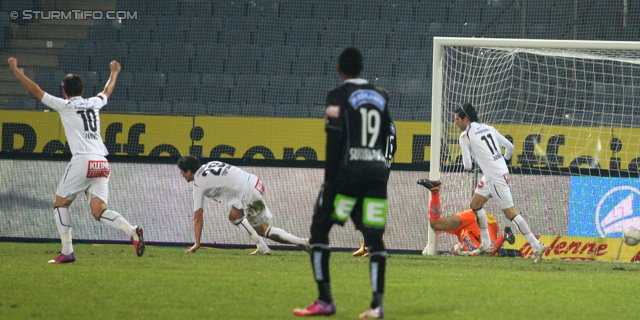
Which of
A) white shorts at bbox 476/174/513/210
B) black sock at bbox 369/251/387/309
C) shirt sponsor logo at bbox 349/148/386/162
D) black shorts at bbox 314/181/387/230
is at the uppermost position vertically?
shirt sponsor logo at bbox 349/148/386/162

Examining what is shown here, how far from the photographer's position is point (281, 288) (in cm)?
670

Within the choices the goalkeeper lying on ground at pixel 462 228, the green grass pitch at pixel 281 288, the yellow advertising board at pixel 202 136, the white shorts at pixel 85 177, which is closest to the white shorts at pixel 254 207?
the green grass pitch at pixel 281 288

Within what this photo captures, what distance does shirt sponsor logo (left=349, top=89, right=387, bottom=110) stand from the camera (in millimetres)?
5410

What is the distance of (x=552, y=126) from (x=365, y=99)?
26.9 feet

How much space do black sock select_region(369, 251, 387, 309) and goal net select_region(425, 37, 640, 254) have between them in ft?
19.7

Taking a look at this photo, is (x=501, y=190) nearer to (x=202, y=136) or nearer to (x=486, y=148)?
(x=486, y=148)

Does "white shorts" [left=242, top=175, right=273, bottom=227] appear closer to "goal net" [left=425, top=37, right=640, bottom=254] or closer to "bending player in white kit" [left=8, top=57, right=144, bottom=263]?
"bending player in white kit" [left=8, top=57, right=144, bottom=263]

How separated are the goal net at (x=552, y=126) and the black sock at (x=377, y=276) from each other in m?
6.00

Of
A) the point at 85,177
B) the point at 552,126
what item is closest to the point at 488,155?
the point at 552,126

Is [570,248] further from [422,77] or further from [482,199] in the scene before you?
[422,77]

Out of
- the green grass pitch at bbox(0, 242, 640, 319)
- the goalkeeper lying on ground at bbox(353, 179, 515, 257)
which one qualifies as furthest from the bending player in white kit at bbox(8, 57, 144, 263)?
the goalkeeper lying on ground at bbox(353, 179, 515, 257)

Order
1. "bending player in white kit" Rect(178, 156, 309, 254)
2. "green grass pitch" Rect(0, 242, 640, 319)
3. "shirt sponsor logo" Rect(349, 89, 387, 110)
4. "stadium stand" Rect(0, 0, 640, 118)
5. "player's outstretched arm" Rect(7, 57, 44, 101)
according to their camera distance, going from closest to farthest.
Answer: "shirt sponsor logo" Rect(349, 89, 387, 110), "green grass pitch" Rect(0, 242, 640, 319), "player's outstretched arm" Rect(7, 57, 44, 101), "bending player in white kit" Rect(178, 156, 309, 254), "stadium stand" Rect(0, 0, 640, 118)

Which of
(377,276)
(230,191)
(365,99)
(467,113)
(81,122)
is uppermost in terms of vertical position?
(467,113)

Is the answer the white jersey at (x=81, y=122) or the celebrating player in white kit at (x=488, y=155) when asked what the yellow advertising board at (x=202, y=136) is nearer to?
the celebrating player in white kit at (x=488, y=155)
